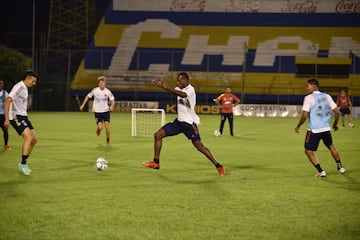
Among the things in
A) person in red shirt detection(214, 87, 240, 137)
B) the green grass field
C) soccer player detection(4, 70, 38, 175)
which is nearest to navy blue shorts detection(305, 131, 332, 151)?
the green grass field

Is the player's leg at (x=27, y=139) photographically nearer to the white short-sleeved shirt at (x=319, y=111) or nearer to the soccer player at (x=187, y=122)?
the soccer player at (x=187, y=122)

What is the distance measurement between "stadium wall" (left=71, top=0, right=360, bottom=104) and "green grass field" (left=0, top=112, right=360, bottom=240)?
29.8m

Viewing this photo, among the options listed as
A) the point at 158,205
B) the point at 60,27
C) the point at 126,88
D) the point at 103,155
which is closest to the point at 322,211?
the point at 158,205

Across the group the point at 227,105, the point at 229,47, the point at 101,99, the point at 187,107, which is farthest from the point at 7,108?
the point at 229,47

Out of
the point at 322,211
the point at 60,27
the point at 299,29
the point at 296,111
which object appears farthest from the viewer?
the point at 60,27

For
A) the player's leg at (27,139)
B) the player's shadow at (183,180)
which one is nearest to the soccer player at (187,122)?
the player's shadow at (183,180)

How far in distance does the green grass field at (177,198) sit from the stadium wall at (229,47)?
97.7 ft

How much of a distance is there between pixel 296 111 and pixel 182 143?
24200 millimetres

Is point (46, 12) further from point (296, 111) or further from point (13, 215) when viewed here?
point (13, 215)

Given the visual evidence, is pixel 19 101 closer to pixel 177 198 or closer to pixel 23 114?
pixel 23 114

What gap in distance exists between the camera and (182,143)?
17.4m

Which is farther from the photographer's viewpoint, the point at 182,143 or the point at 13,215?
the point at 182,143

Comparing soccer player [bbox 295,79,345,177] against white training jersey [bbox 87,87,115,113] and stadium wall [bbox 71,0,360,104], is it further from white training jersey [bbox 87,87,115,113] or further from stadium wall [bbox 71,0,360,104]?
stadium wall [bbox 71,0,360,104]

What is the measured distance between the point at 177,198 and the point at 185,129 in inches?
113
